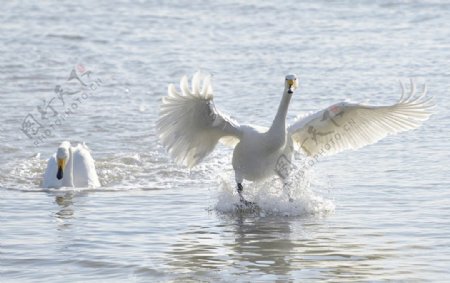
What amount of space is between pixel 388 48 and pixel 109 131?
6.90 metres

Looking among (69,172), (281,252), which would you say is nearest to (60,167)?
(69,172)

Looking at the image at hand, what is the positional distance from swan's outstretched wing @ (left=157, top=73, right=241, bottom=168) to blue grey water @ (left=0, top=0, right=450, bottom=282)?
53 centimetres

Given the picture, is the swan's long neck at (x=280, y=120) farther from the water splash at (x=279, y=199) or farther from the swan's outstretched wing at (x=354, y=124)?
the water splash at (x=279, y=199)

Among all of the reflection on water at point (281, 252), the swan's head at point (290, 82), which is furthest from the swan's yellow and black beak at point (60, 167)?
the swan's head at point (290, 82)

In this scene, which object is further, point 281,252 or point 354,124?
point 354,124

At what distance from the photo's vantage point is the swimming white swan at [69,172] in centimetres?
1327

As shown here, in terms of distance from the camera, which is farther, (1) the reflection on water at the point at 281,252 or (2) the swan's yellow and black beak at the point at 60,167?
(2) the swan's yellow and black beak at the point at 60,167

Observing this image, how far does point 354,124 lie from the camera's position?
12133 millimetres

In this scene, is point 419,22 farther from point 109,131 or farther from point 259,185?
point 259,185

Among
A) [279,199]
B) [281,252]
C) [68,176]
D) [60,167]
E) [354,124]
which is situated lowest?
[281,252]

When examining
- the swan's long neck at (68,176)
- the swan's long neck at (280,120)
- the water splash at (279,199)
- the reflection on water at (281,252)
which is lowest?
the reflection on water at (281,252)

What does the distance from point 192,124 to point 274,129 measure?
85 centimetres

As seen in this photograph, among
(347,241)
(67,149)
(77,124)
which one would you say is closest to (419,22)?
(77,124)

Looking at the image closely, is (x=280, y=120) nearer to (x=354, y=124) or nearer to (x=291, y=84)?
(x=291, y=84)
